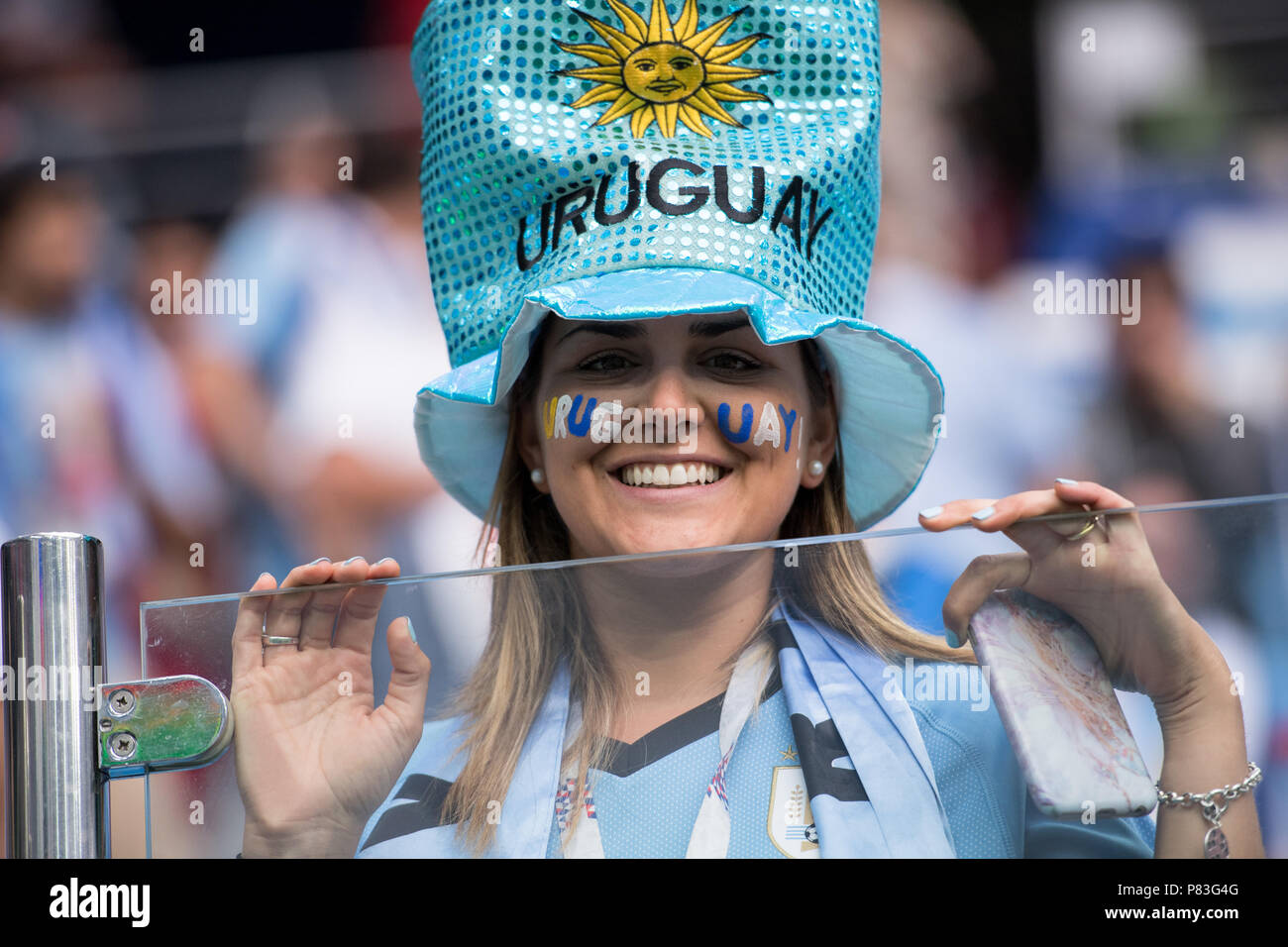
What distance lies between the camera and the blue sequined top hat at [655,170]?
4.70 ft

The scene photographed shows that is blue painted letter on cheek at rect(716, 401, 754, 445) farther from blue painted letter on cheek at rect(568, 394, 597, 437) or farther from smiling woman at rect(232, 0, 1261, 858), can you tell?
blue painted letter on cheek at rect(568, 394, 597, 437)

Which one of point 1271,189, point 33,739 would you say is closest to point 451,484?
point 33,739

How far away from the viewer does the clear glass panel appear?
2.85ft

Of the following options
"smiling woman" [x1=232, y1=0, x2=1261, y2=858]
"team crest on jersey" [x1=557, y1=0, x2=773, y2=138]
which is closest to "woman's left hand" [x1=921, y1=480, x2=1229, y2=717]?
"smiling woman" [x1=232, y1=0, x2=1261, y2=858]

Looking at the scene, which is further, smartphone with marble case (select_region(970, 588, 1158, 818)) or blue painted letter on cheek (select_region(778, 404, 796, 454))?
blue painted letter on cheek (select_region(778, 404, 796, 454))

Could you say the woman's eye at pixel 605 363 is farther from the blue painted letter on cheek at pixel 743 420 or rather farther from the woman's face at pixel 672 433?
the blue painted letter on cheek at pixel 743 420

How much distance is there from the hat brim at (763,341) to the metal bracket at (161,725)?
532 millimetres

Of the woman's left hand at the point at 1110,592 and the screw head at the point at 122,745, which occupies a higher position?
the woman's left hand at the point at 1110,592

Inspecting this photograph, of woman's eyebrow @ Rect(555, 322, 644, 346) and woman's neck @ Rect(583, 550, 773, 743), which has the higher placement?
woman's eyebrow @ Rect(555, 322, 644, 346)

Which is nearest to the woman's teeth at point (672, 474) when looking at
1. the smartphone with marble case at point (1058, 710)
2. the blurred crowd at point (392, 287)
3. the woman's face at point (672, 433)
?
the woman's face at point (672, 433)

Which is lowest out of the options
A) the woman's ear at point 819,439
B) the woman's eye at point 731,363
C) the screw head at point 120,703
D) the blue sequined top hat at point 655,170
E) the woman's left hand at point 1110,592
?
the screw head at point 120,703

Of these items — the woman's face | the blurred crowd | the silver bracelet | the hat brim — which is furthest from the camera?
the blurred crowd
